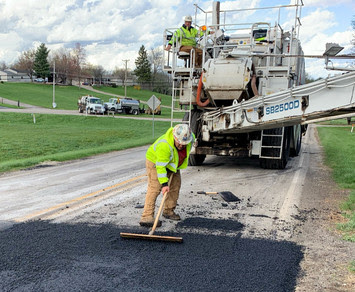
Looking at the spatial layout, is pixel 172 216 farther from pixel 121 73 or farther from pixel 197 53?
pixel 121 73

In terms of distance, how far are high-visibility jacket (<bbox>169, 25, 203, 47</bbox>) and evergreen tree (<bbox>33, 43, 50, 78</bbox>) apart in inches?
3467

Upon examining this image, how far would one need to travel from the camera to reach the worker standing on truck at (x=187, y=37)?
33.8 ft

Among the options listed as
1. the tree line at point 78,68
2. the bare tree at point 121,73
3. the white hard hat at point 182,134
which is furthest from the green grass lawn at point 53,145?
the bare tree at point 121,73

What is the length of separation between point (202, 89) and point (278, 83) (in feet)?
6.49

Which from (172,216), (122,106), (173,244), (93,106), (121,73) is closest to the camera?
(173,244)

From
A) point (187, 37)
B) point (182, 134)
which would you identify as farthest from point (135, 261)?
point (187, 37)

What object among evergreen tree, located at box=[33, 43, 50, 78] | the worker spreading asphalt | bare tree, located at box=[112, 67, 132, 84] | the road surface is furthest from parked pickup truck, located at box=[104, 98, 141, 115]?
bare tree, located at box=[112, 67, 132, 84]

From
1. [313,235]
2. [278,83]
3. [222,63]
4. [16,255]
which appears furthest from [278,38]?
[16,255]

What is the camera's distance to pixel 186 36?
10359mm

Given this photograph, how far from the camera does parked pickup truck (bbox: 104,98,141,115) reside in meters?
46.2

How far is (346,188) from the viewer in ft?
27.2

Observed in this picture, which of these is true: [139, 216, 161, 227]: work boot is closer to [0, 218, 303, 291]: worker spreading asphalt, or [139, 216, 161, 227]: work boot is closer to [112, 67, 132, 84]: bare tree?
[0, 218, 303, 291]: worker spreading asphalt

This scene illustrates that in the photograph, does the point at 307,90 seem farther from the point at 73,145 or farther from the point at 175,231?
the point at 73,145

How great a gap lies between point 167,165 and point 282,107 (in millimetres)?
3444
